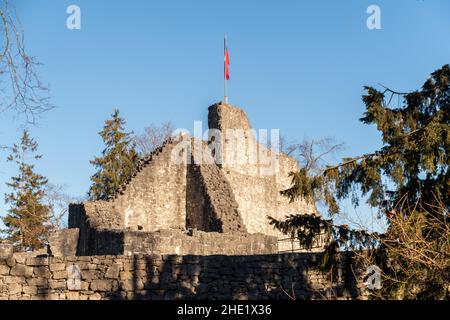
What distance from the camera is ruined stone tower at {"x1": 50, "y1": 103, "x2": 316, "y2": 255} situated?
65.0 ft

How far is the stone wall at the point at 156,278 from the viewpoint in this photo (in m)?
13.0

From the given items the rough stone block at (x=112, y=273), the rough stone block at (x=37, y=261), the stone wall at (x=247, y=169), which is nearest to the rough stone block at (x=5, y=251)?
the rough stone block at (x=37, y=261)

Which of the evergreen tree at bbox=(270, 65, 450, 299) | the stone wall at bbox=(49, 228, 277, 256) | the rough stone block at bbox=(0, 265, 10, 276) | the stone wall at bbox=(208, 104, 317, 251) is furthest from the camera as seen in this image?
the stone wall at bbox=(208, 104, 317, 251)

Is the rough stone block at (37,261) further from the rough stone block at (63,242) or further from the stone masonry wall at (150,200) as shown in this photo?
the stone masonry wall at (150,200)

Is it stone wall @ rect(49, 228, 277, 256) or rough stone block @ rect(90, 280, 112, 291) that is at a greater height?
stone wall @ rect(49, 228, 277, 256)

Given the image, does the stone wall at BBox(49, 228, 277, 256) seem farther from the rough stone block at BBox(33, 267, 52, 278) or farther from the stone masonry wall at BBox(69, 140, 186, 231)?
the rough stone block at BBox(33, 267, 52, 278)

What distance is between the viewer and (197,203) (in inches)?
1045

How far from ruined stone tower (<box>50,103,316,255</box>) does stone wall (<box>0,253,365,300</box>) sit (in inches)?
215

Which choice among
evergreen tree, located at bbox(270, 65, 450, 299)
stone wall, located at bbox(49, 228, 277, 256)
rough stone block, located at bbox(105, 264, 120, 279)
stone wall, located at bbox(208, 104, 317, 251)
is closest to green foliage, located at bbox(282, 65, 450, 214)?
evergreen tree, located at bbox(270, 65, 450, 299)

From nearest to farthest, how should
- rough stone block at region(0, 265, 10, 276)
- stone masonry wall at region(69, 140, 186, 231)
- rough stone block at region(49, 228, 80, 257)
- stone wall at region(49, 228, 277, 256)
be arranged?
rough stone block at region(0, 265, 10, 276) → stone wall at region(49, 228, 277, 256) → rough stone block at region(49, 228, 80, 257) → stone masonry wall at region(69, 140, 186, 231)

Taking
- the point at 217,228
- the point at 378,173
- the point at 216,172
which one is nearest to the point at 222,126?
the point at 216,172

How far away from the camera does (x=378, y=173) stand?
37.0ft

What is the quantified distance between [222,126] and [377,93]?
57.4ft
